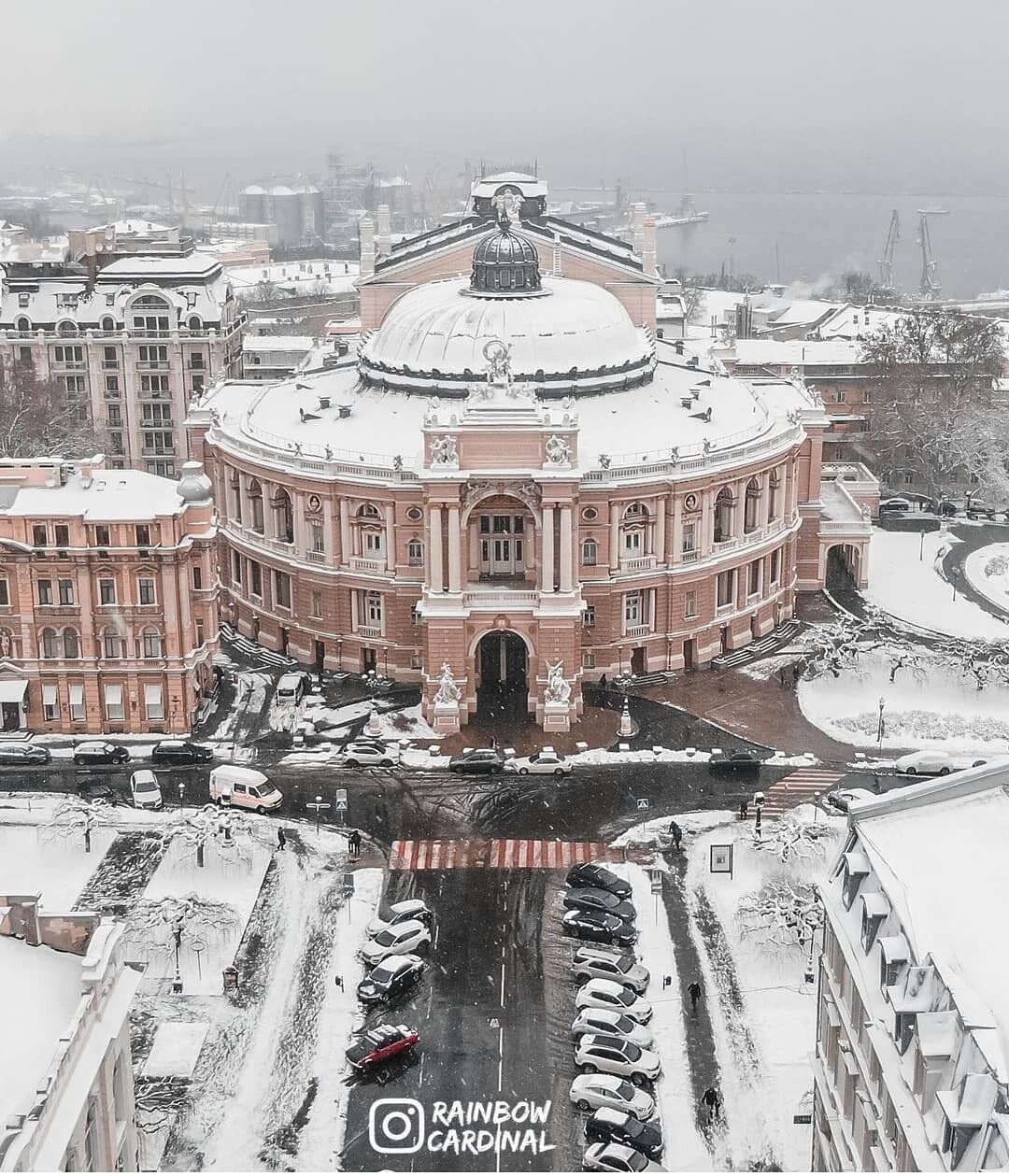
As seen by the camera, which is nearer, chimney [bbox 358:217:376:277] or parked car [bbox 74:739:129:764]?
parked car [bbox 74:739:129:764]

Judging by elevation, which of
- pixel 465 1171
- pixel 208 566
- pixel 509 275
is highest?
pixel 509 275

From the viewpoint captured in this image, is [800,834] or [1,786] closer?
[800,834]

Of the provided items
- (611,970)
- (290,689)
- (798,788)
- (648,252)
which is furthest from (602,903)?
(648,252)

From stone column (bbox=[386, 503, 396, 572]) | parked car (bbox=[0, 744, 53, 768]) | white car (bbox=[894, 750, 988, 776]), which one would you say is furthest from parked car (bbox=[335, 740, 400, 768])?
white car (bbox=[894, 750, 988, 776])

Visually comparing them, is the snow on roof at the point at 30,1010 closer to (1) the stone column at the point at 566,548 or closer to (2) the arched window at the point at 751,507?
(1) the stone column at the point at 566,548

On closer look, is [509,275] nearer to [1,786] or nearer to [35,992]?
[1,786]

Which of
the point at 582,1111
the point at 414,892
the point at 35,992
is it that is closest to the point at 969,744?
the point at 414,892

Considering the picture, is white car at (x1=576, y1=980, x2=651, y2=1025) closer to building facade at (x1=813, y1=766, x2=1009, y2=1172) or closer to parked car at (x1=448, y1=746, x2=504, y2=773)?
building facade at (x1=813, y1=766, x2=1009, y2=1172)

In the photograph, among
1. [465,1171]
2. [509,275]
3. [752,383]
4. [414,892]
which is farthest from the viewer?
[752,383]
